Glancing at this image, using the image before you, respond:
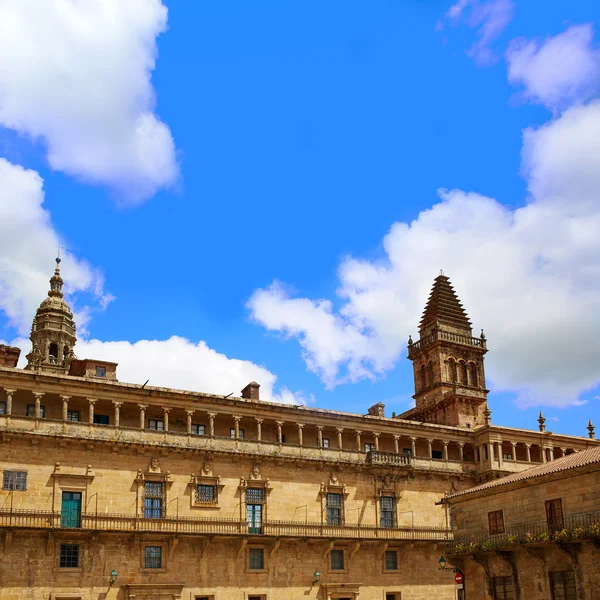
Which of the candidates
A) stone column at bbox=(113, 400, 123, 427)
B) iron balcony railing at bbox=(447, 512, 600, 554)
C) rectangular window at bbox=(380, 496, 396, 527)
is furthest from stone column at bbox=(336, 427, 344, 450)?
stone column at bbox=(113, 400, 123, 427)

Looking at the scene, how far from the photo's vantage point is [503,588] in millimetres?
33938

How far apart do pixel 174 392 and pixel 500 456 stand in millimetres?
22644

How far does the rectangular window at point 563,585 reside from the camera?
99.4ft

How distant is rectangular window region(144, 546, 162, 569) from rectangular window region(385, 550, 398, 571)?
45.5 feet

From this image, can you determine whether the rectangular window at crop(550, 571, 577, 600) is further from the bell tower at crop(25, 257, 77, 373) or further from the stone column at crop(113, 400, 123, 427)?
the bell tower at crop(25, 257, 77, 373)

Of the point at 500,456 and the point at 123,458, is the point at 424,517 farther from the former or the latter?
the point at 123,458

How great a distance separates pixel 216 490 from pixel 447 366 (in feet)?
Answer: 75.4

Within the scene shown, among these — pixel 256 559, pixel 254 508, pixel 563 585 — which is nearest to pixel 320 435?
pixel 254 508

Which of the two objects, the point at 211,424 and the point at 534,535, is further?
the point at 211,424

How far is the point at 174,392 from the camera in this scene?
4441 centimetres

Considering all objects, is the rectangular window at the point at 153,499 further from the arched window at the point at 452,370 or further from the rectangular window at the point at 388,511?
the arched window at the point at 452,370

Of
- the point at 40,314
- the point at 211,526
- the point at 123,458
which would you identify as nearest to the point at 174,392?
the point at 123,458

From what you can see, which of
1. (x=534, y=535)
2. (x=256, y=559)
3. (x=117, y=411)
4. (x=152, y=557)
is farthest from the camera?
(x=256, y=559)

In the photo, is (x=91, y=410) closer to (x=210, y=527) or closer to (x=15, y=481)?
(x=15, y=481)
